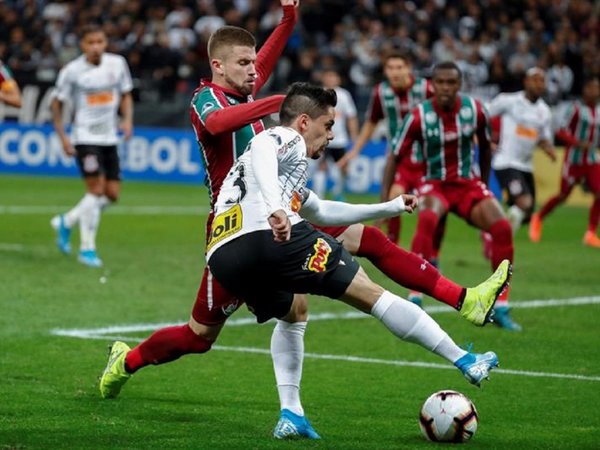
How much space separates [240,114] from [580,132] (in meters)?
13.9

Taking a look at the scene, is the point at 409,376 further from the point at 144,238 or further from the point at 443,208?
the point at 144,238

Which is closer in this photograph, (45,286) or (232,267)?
(232,267)

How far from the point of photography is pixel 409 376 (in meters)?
9.13

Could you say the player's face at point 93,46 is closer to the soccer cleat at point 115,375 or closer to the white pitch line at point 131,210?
the white pitch line at point 131,210

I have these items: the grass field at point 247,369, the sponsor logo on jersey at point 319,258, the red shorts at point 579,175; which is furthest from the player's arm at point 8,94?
the red shorts at point 579,175

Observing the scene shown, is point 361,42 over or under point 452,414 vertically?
under

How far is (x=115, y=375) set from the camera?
796cm

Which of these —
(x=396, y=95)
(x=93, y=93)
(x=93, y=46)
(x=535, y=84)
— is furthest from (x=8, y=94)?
(x=535, y=84)

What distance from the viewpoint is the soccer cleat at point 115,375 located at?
26.1 feet

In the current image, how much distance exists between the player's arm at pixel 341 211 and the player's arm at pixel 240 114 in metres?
0.61

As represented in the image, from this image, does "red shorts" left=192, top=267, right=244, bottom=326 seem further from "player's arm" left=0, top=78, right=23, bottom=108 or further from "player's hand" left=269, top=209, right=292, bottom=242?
"player's arm" left=0, top=78, right=23, bottom=108

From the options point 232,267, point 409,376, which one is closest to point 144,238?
point 409,376

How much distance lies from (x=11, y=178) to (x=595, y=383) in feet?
66.8

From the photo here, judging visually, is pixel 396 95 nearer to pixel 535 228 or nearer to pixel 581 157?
pixel 535 228
